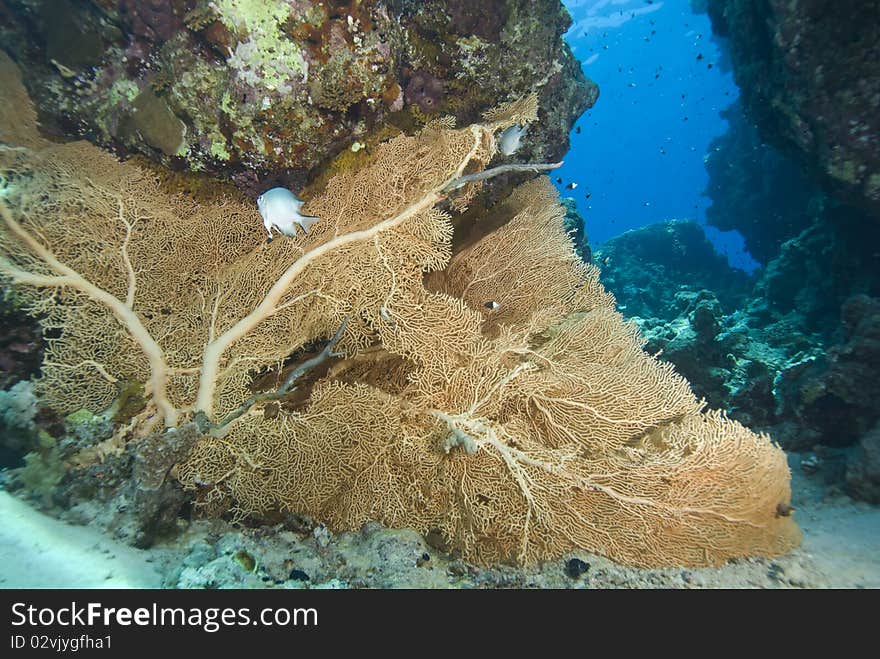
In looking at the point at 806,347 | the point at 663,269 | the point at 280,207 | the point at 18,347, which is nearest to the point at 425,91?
the point at 280,207

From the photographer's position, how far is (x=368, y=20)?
145 inches

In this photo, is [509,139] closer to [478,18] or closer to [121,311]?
[478,18]

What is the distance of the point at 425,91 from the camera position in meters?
4.71

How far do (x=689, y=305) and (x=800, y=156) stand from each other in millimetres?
5027

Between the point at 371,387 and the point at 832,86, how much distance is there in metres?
7.06

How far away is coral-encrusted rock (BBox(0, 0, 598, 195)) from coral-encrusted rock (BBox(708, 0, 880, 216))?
524 centimetres

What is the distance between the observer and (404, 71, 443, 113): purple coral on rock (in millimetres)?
4613

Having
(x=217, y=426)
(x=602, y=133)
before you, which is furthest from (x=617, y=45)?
(x=217, y=426)

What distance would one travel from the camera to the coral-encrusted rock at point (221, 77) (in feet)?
11.5

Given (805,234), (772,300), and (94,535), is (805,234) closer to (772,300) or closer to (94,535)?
(772,300)

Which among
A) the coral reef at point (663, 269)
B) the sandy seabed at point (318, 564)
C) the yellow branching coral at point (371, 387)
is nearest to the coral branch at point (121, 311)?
the yellow branching coral at point (371, 387)

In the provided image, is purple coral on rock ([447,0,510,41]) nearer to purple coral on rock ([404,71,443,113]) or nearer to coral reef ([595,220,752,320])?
Answer: purple coral on rock ([404,71,443,113])

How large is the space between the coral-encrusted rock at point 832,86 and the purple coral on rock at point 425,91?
4837mm

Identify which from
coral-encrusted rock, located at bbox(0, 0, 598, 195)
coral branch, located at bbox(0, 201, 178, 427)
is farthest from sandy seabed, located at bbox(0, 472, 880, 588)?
coral-encrusted rock, located at bbox(0, 0, 598, 195)
